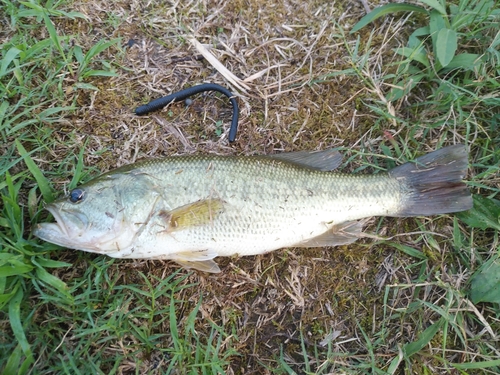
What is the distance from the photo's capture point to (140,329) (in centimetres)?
325

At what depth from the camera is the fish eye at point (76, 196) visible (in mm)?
3119

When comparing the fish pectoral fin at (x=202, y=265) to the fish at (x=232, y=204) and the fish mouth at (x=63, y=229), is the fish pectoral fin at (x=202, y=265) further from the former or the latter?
the fish mouth at (x=63, y=229)

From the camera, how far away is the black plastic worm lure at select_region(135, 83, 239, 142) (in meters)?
3.72

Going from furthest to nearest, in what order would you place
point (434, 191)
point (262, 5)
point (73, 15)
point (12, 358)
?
point (262, 5), point (73, 15), point (434, 191), point (12, 358)

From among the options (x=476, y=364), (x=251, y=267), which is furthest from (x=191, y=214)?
(x=476, y=364)

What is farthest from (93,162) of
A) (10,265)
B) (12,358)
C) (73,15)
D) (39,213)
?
(12,358)

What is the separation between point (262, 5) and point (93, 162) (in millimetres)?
2521

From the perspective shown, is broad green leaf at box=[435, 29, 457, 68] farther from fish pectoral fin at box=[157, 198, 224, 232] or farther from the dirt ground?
fish pectoral fin at box=[157, 198, 224, 232]

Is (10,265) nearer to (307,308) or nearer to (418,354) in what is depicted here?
(307,308)

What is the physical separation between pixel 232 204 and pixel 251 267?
0.76m

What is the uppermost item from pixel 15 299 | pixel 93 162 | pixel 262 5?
pixel 262 5

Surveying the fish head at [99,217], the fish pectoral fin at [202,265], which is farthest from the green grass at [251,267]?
the fish head at [99,217]

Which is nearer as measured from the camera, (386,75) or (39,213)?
(39,213)

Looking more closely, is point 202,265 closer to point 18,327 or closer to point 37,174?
point 18,327
